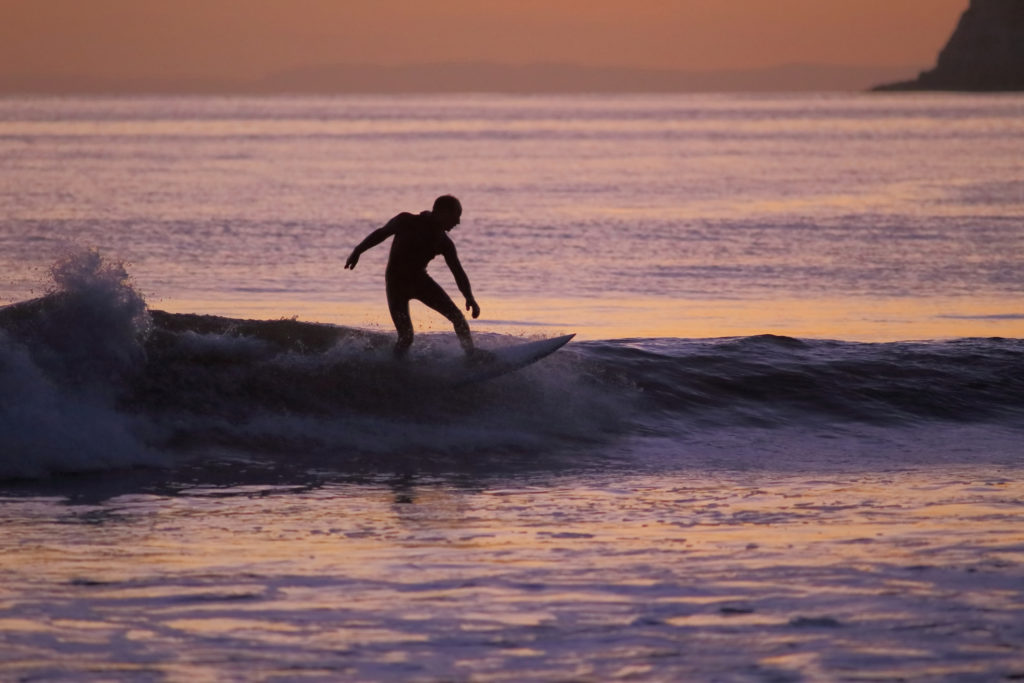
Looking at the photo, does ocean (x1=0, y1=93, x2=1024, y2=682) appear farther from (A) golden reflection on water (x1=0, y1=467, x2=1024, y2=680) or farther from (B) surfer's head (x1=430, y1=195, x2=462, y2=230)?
(B) surfer's head (x1=430, y1=195, x2=462, y2=230)

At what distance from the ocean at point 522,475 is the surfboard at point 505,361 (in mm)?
195

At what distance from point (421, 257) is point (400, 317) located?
2.21 feet

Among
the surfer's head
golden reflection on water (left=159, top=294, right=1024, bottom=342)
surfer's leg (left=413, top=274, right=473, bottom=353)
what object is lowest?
golden reflection on water (left=159, top=294, right=1024, bottom=342)

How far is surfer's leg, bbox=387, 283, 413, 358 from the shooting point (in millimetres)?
12619

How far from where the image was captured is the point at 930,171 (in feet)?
202

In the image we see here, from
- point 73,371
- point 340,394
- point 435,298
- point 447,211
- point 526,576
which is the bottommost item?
point 526,576

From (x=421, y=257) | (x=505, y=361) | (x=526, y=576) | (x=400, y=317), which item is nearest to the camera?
(x=526, y=576)

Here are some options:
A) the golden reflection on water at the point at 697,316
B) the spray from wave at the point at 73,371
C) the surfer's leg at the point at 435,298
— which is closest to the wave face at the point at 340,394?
the spray from wave at the point at 73,371

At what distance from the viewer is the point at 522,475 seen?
37.4 ft

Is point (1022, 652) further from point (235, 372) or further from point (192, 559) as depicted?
point (235, 372)

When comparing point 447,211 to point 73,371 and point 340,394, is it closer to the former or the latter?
point 340,394

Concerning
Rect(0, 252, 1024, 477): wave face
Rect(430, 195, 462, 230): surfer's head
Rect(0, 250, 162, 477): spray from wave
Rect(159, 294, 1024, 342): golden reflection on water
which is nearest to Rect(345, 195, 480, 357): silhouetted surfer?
Rect(430, 195, 462, 230): surfer's head

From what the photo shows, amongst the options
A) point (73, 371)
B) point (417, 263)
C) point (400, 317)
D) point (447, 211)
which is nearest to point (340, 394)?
point (400, 317)

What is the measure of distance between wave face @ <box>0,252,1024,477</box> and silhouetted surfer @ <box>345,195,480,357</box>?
0.96 metres
